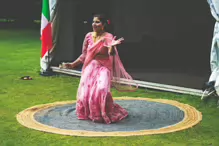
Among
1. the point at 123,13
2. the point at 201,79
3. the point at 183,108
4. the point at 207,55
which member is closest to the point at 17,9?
the point at 123,13

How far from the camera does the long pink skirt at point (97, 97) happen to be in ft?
19.5

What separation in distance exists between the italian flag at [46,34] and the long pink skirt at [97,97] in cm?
378

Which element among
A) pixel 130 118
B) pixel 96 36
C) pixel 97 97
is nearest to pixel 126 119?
pixel 130 118

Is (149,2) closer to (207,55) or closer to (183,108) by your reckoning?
(207,55)

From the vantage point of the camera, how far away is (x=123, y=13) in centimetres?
1340

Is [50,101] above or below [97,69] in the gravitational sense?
below

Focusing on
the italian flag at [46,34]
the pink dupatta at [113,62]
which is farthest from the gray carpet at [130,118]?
the italian flag at [46,34]

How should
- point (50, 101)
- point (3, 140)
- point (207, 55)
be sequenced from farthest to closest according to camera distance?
point (207, 55), point (50, 101), point (3, 140)

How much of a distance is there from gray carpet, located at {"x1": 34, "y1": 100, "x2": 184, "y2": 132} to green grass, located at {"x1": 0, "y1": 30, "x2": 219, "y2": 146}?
0.36 metres

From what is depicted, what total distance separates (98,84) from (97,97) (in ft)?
0.54

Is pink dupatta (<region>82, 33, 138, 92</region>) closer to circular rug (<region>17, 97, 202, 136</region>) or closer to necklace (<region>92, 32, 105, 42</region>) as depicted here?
necklace (<region>92, 32, 105, 42</region>)

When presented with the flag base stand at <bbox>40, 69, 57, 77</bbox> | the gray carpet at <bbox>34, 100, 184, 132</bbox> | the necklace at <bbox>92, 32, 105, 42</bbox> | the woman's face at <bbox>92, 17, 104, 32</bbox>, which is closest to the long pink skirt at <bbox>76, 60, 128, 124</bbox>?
the gray carpet at <bbox>34, 100, 184, 132</bbox>

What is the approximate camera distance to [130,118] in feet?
20.5

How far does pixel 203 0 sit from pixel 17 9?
17.5 metres
